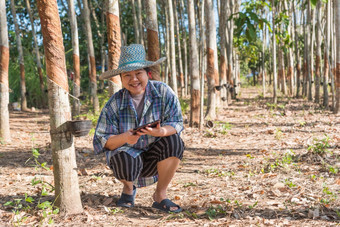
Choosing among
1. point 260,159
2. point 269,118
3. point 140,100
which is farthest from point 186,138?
point 140,100

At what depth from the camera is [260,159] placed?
16.2ft

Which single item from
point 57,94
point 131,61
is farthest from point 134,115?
point 57,94

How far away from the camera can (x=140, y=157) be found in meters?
3.05

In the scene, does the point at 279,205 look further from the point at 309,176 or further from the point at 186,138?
the point at 186,138

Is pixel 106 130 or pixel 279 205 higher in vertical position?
pixel 106 130

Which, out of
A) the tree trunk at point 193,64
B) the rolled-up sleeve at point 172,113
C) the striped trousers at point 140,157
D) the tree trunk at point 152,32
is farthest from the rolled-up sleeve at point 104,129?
the tree trunk at point 193,64

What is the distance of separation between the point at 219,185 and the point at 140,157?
1154 mm

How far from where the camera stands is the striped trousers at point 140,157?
295cm

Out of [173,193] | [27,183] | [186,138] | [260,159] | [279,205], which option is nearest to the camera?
[279,205]

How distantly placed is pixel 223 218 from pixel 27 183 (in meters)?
2.39

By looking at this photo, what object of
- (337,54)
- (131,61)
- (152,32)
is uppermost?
(152,32)

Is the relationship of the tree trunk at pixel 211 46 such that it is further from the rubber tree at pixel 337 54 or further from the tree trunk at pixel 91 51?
the tree trunk at pixel 91 51

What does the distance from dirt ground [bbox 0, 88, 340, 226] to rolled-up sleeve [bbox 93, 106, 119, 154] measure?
55 cm

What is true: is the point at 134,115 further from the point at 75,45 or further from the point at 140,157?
the point at 75,45
